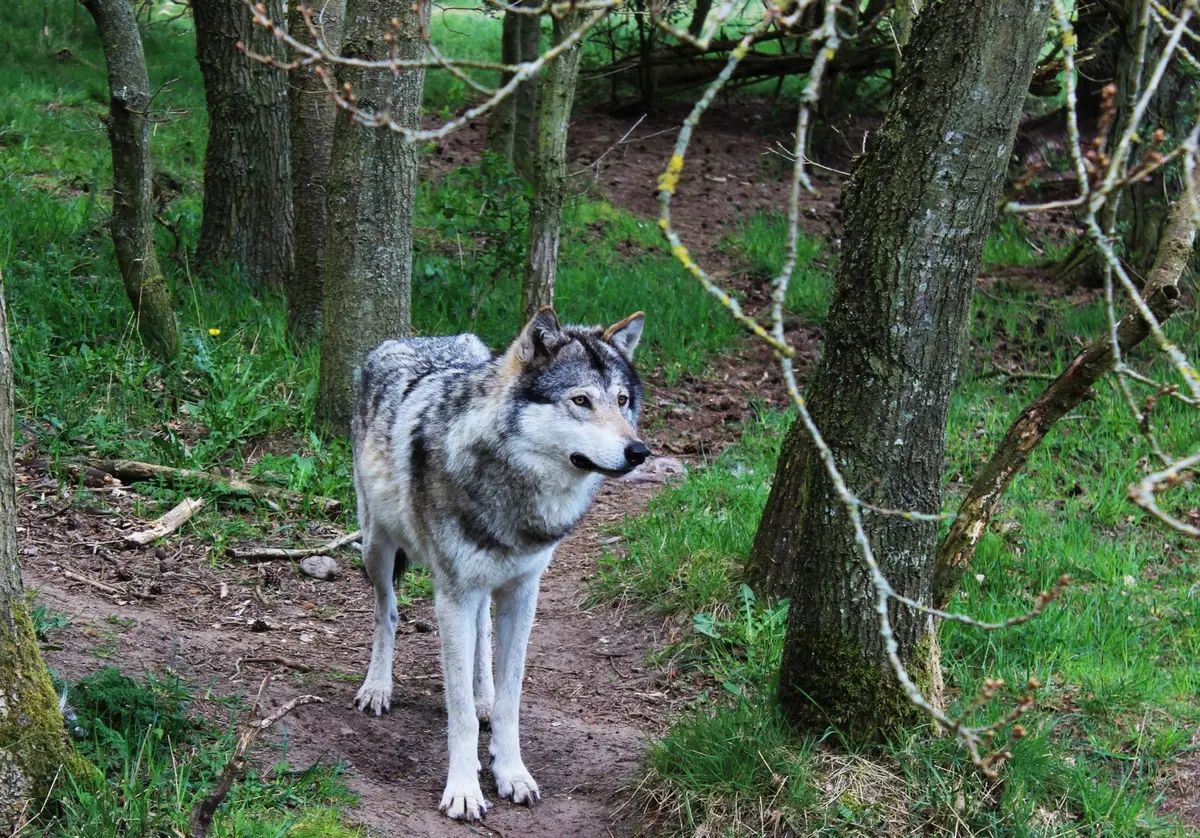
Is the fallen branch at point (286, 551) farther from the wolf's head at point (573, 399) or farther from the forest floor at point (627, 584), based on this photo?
the wolf's head at point (573, 399)

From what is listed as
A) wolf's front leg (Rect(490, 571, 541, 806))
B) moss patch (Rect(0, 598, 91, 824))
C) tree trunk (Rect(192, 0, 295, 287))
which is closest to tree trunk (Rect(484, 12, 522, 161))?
tree trunk (Rect(192, 0, 295, 287))

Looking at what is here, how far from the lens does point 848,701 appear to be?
3.91m

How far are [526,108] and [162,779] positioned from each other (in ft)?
32.9

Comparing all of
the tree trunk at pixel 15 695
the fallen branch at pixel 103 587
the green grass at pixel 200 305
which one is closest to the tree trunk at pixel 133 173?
the green grass at pixel 200 305

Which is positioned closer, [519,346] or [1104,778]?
[1104,778]

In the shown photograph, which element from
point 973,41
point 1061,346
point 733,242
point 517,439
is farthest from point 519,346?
point 733,242

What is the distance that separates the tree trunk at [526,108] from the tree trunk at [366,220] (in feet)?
16.7

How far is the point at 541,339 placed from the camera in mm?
4262

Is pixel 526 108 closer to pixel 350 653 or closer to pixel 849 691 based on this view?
pixel 350 653

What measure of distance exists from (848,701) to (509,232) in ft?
19.2

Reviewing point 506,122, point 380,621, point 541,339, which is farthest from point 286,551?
point 506,122

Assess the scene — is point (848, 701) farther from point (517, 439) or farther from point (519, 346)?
point (519, 346)

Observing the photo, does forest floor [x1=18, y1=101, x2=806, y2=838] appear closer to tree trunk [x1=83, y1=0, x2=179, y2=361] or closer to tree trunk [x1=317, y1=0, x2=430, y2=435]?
tree trunk [x1=317, y1=0, x2=430, y2=435]

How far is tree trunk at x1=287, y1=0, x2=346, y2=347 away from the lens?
25.7 feet
